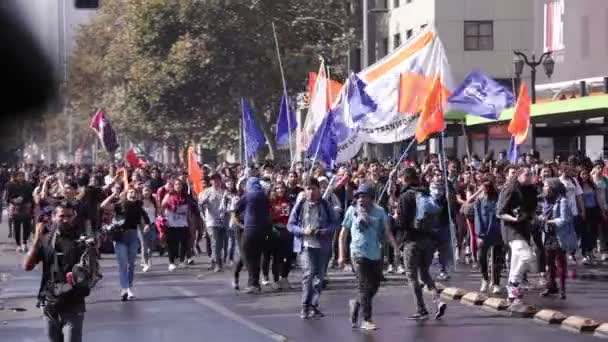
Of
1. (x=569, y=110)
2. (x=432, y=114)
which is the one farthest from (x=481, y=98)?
(x=432, y=114)

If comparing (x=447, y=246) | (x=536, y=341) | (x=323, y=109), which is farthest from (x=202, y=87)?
(x=536, y=341)

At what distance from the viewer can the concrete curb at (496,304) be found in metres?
16.8

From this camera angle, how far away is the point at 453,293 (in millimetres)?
18406

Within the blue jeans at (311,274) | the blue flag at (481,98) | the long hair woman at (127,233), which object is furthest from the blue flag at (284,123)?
the blue jeans at (311,274)

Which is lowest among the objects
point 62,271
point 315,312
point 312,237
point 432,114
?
point 315,312

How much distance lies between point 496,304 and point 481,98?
30.8ft

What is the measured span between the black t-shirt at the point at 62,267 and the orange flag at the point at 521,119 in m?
14.3

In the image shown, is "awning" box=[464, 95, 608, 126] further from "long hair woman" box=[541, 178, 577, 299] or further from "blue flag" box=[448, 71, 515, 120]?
"long hair woman" box=[541, 178, 577, 299]

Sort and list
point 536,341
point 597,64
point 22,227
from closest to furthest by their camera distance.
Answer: point 536,341 → point 22,227 → point 597,64

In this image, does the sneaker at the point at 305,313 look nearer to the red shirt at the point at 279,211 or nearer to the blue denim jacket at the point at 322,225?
the blue denim jacket at the point at 322,225

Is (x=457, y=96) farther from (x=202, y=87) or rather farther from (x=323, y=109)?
(x=202, y=87)

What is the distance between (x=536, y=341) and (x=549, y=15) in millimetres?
41179

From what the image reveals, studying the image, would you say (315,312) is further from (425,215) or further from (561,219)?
(561,219)

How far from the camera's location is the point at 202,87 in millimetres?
52250
